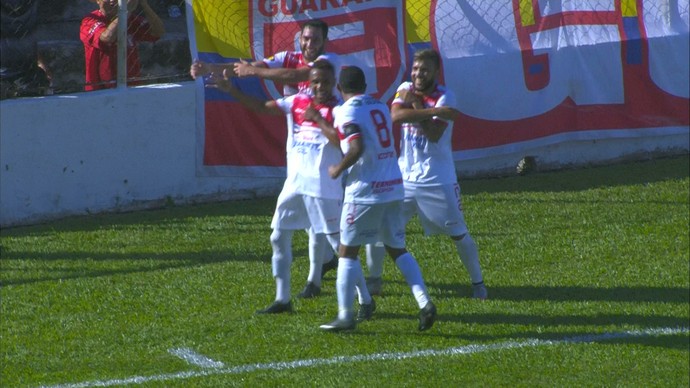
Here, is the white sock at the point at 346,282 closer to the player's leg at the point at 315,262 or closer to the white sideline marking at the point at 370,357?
the white sideline marking at the point at 370,357

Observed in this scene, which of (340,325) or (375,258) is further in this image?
(375,258)

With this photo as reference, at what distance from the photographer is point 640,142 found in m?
13.4

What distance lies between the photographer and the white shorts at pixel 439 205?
27.7 feet

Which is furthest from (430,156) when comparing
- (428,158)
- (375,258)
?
(375,258)

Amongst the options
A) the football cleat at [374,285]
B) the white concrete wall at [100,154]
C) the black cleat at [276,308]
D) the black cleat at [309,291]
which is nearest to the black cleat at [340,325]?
the black cleat at [276,308]

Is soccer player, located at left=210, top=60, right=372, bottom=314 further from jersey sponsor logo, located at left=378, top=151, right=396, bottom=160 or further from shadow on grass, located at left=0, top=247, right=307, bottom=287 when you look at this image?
shadow on grass, located at left=0, top=247, right=307, bottom=287

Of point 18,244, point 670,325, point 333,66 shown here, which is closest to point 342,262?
point 333,66

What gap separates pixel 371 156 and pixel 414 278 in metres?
0.85

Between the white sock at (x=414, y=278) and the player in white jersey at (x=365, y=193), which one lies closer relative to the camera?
the player in white jersey at (x=365, y=193)

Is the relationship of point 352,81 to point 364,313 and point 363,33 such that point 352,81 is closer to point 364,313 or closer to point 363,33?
point 364,313

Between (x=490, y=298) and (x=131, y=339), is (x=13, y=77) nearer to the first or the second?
(x=131, y=339)

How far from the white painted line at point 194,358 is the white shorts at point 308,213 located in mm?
1063

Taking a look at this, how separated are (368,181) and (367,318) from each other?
1080 mm

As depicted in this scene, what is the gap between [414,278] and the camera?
7.75m
